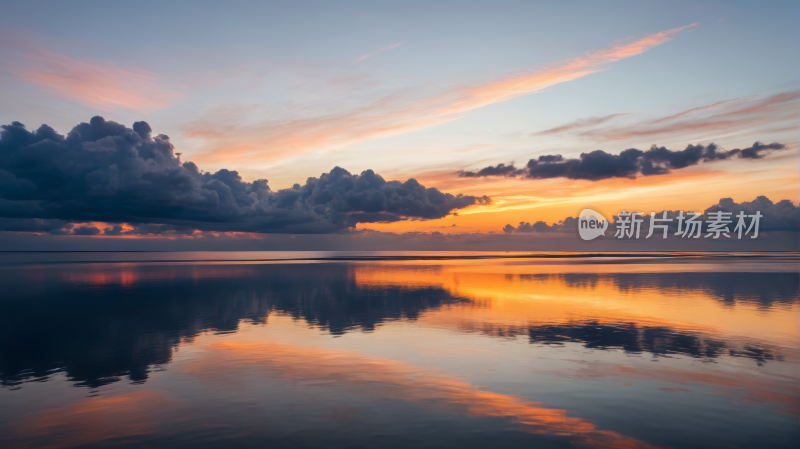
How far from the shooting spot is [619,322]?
27.3 m

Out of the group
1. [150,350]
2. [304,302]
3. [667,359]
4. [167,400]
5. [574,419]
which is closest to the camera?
[574,419]

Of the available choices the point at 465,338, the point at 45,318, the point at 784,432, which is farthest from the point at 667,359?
the point at 45,318

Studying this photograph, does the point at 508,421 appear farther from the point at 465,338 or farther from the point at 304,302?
the point at 304,302

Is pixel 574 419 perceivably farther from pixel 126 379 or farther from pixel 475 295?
pixel 475 295

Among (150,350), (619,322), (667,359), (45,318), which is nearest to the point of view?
(667,359)

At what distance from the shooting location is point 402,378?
15.9m

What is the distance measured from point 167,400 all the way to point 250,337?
31.9ft

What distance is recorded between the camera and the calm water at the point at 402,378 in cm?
1127

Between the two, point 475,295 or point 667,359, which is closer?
point 667,359

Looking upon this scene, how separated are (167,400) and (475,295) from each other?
32602 mm

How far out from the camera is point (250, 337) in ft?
76.8

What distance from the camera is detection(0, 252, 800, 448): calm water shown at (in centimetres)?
1127

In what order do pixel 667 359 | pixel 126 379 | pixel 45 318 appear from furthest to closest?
pixel 45 318 → pixel 667 359 → pixel 126 379

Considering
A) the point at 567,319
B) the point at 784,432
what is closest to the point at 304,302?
the point at 567,319
